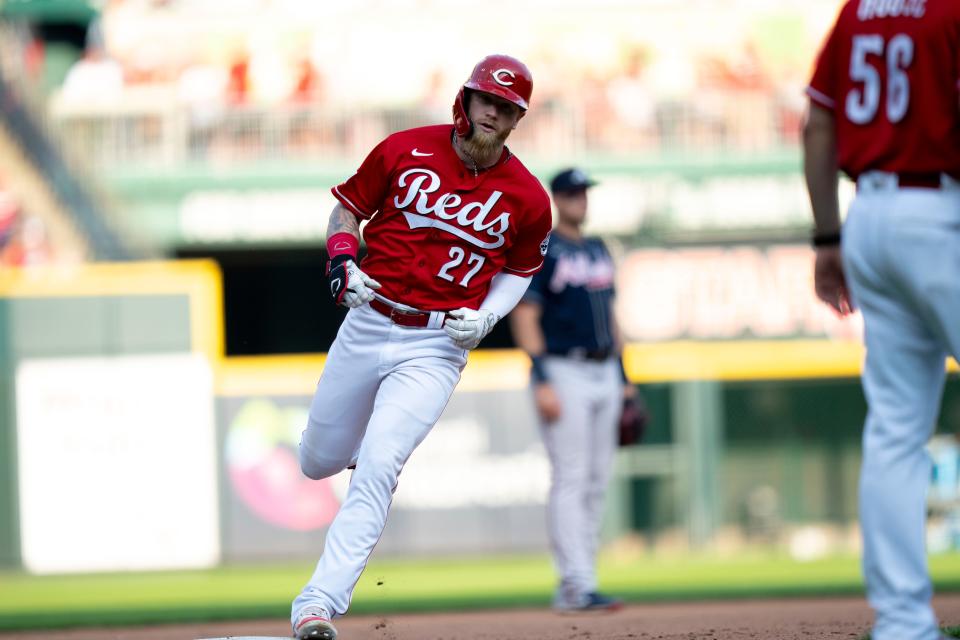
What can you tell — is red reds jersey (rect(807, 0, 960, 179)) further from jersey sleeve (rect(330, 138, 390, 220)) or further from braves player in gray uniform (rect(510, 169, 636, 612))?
braves player in gray uniform (rect(510, 169, 636, 612))

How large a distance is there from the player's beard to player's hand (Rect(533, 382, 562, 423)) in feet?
7.20

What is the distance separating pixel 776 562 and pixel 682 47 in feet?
23.9

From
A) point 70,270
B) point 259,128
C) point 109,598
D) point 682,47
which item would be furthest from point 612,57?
point 109,598

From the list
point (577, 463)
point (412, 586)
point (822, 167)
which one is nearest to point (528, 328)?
point (577, 463)

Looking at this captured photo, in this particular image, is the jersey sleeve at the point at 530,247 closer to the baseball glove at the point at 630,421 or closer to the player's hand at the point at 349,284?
the player's hand at the point at 349,284

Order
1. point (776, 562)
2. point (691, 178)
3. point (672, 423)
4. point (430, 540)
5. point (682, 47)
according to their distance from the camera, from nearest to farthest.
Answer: point (776, 562) < point (430, 540) < point (672, 423) < point (691, 178) < point (682, 47)

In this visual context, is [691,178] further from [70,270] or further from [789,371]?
[70,270]

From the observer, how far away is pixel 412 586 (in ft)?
31.2

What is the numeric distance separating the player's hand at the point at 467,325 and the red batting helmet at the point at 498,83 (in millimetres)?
544

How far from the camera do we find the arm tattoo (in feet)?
15.0

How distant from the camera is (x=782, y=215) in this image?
48.9 feet

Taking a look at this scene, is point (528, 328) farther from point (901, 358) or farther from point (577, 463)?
point (901, 358)

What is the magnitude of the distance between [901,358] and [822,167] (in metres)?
0.50

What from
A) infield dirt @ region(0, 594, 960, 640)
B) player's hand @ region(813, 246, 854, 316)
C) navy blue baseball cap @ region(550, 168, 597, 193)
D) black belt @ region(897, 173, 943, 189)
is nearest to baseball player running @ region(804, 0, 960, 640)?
black belt @ region(897, 173, 943, 189)
